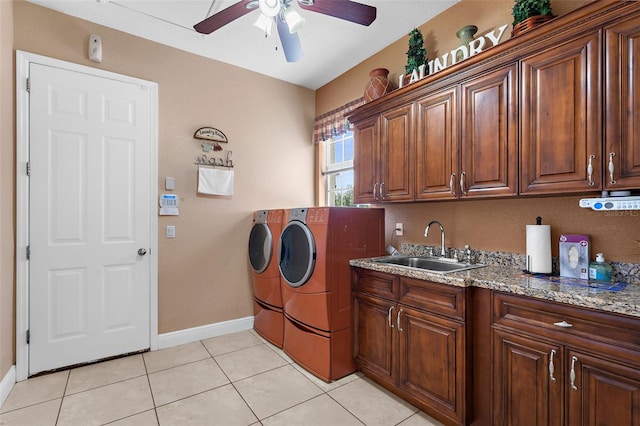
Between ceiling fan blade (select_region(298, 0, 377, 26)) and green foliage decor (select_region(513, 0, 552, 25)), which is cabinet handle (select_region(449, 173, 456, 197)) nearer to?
green foliage decor (select_region(513, 0, 552, 25))

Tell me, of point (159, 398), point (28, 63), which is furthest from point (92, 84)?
point (159, 398)

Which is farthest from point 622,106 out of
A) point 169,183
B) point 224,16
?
point 169,183

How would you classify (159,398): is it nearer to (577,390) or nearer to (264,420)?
(264,420)

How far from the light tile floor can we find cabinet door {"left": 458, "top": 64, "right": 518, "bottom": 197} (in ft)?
4.75

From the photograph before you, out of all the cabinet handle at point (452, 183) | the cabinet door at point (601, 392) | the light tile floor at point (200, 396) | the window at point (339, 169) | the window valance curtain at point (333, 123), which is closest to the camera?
the cabinet door at point (601, 392)

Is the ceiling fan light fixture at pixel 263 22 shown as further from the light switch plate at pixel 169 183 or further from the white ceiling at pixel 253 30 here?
the light switch plate at pixel 169 183

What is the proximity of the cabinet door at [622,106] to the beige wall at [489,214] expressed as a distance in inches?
14.9

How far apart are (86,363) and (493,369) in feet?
9.74

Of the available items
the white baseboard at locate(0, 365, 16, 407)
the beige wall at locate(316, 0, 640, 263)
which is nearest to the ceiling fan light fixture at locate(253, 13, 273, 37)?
the beige wall at locate(316, 0, 640, 263)

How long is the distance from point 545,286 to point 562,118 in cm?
83

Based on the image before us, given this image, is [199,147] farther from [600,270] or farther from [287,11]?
[600,270]

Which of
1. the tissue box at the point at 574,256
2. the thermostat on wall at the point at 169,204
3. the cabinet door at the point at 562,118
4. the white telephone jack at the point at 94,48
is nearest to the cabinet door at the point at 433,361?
the tissue box at the point at 574,256

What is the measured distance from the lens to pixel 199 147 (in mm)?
3031

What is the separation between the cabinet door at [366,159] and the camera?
254 centimetres
